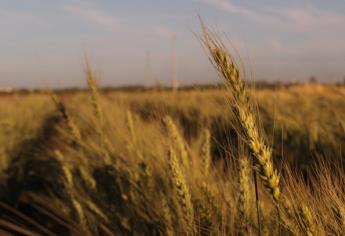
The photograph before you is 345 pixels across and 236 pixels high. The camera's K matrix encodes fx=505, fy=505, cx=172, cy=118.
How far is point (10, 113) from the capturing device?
572 cm

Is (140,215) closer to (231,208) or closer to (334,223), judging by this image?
(231,208)

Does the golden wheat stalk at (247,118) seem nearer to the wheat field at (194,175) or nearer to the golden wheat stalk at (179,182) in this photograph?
the wheat field at (194,175)

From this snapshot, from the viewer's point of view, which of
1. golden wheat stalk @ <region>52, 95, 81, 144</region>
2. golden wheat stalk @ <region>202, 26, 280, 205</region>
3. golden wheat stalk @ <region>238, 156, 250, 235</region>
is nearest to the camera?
golden wheat stalk @ <region>202, 26, 280, 205</region>

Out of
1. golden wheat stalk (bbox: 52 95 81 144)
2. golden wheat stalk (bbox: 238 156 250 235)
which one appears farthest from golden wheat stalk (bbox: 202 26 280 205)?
golden wheat stalk (bbox: 52 95 81 144)

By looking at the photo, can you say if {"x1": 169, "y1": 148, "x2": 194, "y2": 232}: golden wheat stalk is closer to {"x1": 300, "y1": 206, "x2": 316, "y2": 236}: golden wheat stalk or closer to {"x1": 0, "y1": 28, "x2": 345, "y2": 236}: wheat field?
{"x1": 0, "y1": 28, "x2": 345, "y2": 236}: wheat field

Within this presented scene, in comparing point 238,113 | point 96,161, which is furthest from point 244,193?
point 96,161

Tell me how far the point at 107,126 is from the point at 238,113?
9.20 ft

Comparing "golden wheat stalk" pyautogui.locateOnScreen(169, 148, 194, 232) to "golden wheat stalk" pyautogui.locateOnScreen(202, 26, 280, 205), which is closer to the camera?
"golden wheat stalk" pyautogui.locateOnScreen(202, 26, 280, 205)

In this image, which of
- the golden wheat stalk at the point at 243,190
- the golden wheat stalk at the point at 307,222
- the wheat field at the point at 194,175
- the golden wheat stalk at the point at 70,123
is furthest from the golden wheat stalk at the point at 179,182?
the golden wheat stalk at the point at 70,123

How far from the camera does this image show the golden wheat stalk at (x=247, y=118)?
2.59ft

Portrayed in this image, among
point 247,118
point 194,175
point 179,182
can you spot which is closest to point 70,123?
point 194,175

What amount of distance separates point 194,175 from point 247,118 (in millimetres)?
960

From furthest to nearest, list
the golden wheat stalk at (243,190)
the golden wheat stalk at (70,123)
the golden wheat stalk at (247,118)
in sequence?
the golden wheat stalk at (70,123) < the golden wheat stalk at (243,190) < the golden wheat stalk at (247,118)

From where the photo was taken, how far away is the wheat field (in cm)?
89
